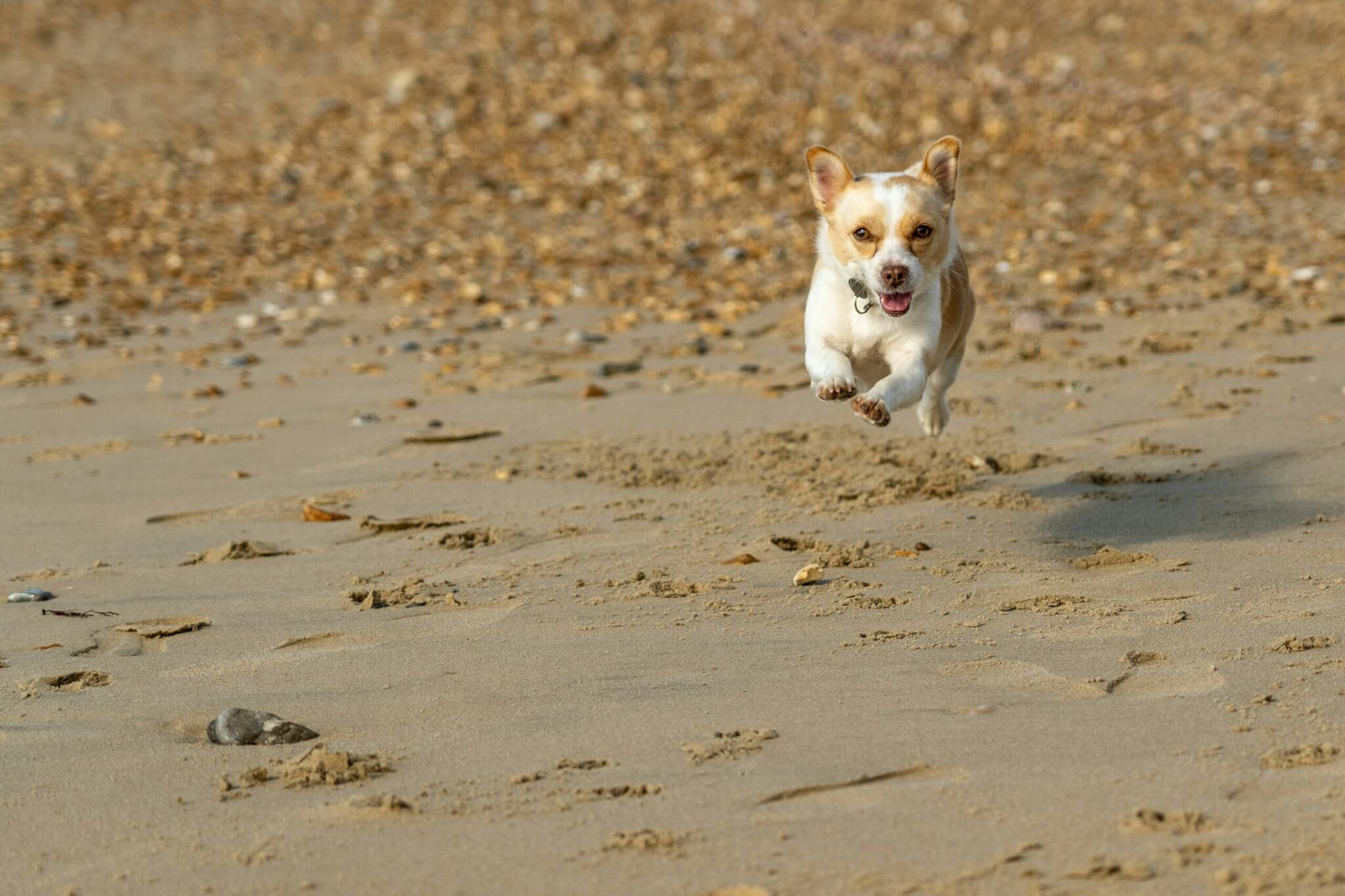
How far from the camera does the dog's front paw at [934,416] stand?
5.19 metres

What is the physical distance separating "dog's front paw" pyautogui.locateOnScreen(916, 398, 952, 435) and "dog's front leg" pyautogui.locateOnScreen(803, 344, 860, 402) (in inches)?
21.3

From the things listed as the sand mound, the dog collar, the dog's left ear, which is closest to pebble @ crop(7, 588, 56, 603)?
the sand mound

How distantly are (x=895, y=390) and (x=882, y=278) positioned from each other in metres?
0.32

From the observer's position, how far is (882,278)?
4316 mm

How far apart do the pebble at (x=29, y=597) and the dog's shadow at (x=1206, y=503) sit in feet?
9.22

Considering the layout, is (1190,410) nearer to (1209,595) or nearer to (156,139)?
(1209,595)

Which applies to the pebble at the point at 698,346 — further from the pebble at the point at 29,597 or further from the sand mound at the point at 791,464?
the pebble at the point at 29,597

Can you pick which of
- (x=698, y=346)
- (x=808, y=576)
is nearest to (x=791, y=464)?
(x=808, y=576)

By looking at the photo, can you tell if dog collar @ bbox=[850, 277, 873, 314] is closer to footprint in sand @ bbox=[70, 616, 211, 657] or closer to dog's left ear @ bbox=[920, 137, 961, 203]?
dog's left ear @ bbox=[920, 137, 961, 203]

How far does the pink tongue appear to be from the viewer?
438cm

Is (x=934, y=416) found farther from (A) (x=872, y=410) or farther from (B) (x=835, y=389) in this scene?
(A) (x=872, y=410)

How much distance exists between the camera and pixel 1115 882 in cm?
227

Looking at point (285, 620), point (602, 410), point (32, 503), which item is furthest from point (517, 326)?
point (285, 620)

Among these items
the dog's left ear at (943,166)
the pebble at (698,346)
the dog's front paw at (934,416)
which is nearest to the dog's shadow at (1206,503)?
the dog's front paw at (934,416)
